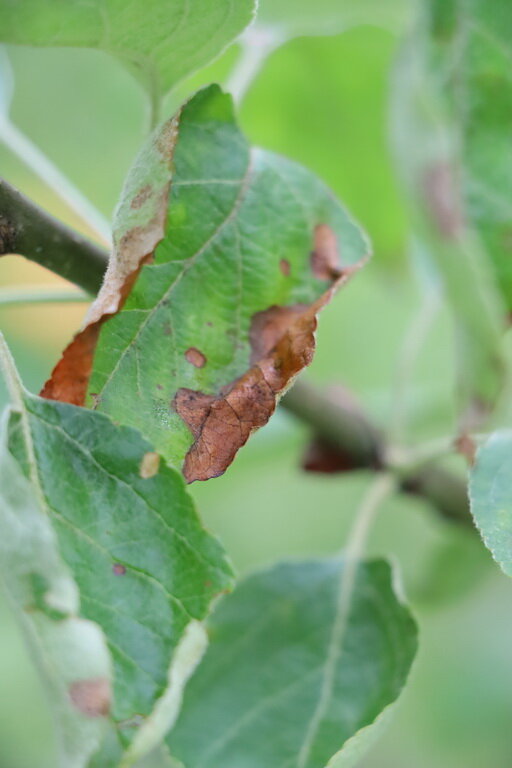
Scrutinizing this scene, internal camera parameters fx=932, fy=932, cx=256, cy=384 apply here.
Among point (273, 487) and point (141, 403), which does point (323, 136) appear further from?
point (273, 487)

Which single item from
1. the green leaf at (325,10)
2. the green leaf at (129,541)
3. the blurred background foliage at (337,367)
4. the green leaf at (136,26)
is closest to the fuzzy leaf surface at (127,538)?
the green leaf at (129,541)

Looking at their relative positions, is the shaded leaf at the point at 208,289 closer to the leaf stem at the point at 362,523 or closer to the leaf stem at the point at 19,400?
the leaf stem at the point at 19,400

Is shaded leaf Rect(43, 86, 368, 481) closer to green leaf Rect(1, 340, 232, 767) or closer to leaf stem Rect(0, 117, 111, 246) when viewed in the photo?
green leaf Rect(1, 340, 232, 767)

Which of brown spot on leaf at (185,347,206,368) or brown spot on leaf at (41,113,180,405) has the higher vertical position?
brown spot on leaf at (41,113,180,405)

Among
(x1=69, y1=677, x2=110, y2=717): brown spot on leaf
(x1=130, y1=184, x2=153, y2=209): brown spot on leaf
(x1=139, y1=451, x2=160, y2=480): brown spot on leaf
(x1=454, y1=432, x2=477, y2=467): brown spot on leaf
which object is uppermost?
(x1=130, y1=184, x2=153, y2=209): brown spot on leaf

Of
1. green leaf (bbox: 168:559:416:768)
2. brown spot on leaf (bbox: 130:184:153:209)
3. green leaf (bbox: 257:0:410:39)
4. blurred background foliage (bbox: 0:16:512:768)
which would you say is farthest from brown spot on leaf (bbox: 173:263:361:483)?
green leaf (bbox: 257:0:410:39)
